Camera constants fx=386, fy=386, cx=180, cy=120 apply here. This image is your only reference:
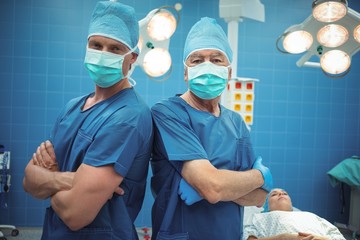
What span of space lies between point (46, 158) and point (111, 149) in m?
0.27

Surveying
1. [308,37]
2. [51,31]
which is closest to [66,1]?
[51,31]

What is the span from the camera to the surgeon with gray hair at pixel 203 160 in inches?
50.0

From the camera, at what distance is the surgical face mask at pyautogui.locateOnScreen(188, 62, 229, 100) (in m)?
1.40

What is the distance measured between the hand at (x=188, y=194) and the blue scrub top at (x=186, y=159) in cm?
3

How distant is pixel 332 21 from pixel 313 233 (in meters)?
1.12

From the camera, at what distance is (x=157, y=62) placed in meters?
1.95

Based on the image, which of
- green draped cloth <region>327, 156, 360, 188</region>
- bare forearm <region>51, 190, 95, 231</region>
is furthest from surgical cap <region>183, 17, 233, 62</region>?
green draped cloth <region>327, 156, 360, 188</region>

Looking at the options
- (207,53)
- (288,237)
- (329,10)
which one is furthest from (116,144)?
(329,10)

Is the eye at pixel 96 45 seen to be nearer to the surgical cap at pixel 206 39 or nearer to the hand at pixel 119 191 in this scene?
the surgical cap at pixel 206 39

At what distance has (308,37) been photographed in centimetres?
212

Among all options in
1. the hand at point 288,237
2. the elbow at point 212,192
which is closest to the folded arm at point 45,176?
the elbow at point 212,192

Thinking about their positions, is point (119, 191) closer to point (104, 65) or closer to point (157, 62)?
point (104, 65)

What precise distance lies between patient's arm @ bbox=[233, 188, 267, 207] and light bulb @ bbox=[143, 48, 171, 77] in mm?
842

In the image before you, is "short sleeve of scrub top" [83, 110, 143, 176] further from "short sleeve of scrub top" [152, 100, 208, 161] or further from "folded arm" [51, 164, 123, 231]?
"short sleeve of scrub top" [152, 100, 208, 161]
